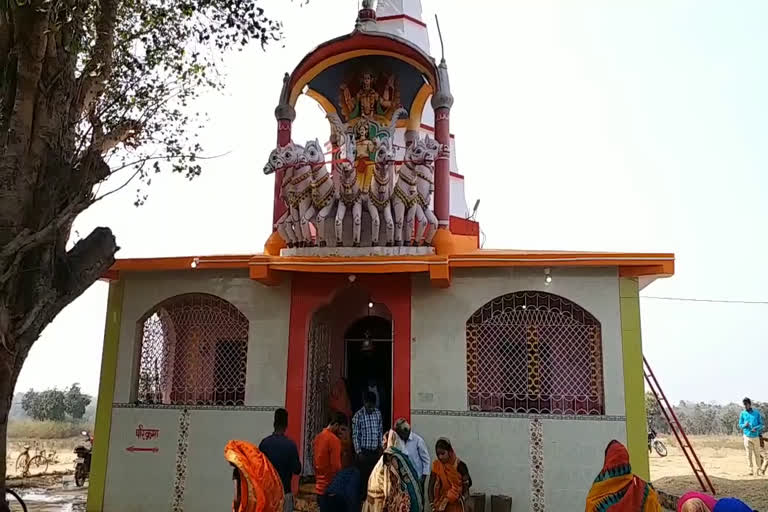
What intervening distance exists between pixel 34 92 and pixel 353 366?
623 cm

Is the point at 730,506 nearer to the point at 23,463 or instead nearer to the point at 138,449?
the point at 138,449

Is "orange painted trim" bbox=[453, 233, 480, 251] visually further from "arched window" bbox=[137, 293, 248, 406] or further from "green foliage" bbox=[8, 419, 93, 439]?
"green foliage" bbox=[8, 419, 93, 439]

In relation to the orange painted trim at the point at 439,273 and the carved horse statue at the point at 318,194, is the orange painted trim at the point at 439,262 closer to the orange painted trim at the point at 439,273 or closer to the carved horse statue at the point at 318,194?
the orange painted trim at the point at 439,273

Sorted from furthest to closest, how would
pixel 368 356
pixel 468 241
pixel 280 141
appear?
pixel 468 241 → pixel 368 356 → pixel 280 141

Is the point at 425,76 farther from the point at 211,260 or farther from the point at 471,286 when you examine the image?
the point at 211,260

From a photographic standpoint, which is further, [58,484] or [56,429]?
[56,429]

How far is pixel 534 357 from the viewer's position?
7.98 m

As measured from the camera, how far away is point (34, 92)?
6293 mm

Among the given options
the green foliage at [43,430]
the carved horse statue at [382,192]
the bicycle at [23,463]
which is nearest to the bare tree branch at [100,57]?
the carved horse statue at [382,192]

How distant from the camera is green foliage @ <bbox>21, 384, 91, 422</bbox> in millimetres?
30328

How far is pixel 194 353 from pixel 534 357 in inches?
185

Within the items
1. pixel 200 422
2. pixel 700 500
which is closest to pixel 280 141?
pixel 200 422

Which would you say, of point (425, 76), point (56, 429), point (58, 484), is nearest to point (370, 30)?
point (425, 76)

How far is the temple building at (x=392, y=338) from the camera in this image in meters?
7.72
